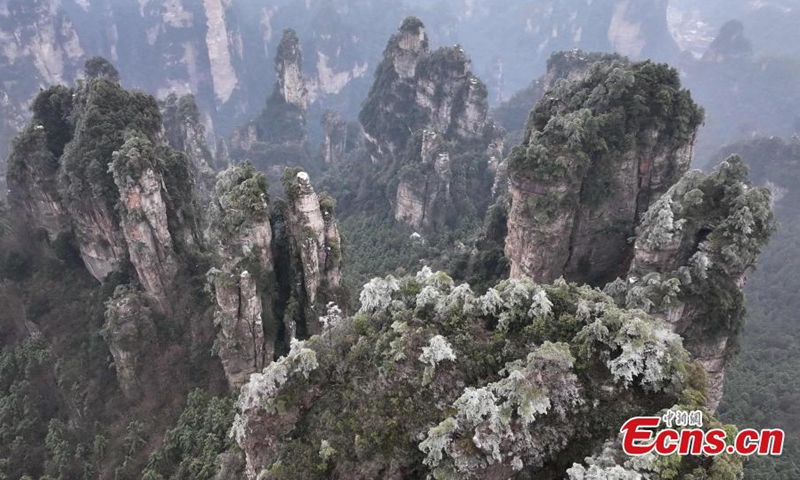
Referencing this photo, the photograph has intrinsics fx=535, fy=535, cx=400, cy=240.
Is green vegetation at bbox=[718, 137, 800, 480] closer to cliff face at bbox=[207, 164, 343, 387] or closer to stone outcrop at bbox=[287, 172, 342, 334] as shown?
stone outcrop at bbox=[287, 172, 342, 334]

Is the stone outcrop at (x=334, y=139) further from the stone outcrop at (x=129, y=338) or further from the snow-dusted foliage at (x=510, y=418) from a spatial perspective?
the snow-dusted foliage at (x=510, y=418)

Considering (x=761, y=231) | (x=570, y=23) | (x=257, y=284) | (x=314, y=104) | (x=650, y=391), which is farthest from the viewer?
(x=570, y=23)

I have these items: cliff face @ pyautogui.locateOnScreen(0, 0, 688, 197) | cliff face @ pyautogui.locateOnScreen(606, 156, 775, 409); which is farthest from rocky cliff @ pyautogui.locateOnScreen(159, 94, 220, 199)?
cliff face @ pyautogui.locateOnScreen(606, 156, 775, 409)

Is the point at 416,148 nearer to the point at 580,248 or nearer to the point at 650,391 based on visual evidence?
the point at 580,248

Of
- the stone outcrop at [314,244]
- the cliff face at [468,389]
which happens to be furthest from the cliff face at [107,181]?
the cliff face at [468,389]

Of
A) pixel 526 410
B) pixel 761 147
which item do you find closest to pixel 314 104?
pixel 761 147

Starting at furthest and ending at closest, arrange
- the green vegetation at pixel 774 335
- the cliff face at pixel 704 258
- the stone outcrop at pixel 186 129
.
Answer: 1. the stone outcrop at pixel 186 129
2. the green vegetation at pixel 774 335
3. the cliff face at pixel 704 258
